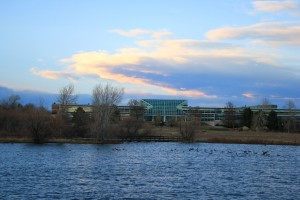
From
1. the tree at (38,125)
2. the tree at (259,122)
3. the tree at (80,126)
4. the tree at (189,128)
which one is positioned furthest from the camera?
the tree at (259,122)

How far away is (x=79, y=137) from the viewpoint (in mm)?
100438

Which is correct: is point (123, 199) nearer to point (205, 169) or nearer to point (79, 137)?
point (205, 169)

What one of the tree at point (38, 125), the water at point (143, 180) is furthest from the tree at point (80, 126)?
the water at point (143, 180)

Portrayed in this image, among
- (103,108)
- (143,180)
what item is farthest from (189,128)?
(143,180)

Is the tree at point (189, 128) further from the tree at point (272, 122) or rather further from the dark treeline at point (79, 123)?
the tree at point (272, 122)

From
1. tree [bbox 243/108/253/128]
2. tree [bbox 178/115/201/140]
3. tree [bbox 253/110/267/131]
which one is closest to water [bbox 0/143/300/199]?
tree [bbox 178/115/201/140]

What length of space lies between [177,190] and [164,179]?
5.64m

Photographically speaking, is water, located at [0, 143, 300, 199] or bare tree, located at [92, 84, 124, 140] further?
bare tree, located at [92, 84, 124, 140]

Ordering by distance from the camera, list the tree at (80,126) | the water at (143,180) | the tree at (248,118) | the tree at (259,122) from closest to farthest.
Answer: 1. the water at (143,180)
2. the tree at (80,126)
3. the tree at (259,122)
4. the tree at (248,118)

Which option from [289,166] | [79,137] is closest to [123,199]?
[289,166]

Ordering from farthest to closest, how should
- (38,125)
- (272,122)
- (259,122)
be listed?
1. (272,122)
2. (259,122)
3. (38,125)

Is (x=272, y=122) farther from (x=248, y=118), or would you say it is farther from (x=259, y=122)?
(x=248, y=118)

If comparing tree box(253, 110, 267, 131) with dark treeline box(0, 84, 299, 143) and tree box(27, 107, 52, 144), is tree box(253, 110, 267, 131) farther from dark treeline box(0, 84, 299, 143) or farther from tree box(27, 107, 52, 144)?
tree box(27, 107, 52, 144)

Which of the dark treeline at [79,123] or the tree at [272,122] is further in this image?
the tree at [272,122]
